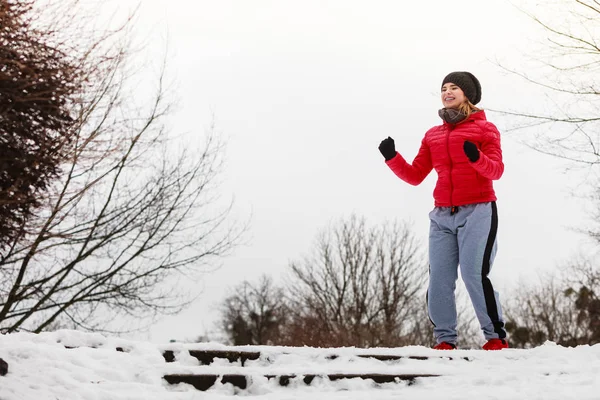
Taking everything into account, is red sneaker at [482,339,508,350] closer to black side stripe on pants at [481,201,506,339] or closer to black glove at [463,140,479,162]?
black side stripe on pants at [481,201,506,339]

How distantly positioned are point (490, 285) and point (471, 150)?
3.83 ft

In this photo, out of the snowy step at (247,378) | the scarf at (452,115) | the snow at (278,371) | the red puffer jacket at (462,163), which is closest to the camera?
the snow at (278,371)

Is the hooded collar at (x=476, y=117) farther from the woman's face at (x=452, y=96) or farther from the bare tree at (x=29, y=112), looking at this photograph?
the bare tree at (x=29, y=112)

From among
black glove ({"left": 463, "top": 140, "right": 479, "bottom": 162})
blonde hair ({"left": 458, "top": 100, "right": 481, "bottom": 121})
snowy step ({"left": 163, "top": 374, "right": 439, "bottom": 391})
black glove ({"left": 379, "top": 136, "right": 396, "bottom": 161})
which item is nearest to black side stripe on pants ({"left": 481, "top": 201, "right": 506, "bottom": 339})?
black glove ({"left": 463, "top": 140, "right": 479, "bottom": 162})

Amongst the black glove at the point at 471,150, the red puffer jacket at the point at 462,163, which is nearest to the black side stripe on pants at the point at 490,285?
the red puffer jacket at the point at 462,163

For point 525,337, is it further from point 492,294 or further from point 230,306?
point 492,294

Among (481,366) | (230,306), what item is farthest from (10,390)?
(230,306)

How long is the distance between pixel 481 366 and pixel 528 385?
0.51 meters

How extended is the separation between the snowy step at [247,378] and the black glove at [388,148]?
2.09m

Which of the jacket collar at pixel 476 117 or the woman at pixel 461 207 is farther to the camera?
the jacket collar at pixel 476 117

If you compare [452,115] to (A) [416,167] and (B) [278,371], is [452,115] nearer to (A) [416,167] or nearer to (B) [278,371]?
(A) [416,167]

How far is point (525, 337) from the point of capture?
38.5m

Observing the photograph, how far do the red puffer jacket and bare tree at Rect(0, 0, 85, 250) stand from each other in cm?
295

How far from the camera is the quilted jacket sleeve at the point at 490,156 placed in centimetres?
512
